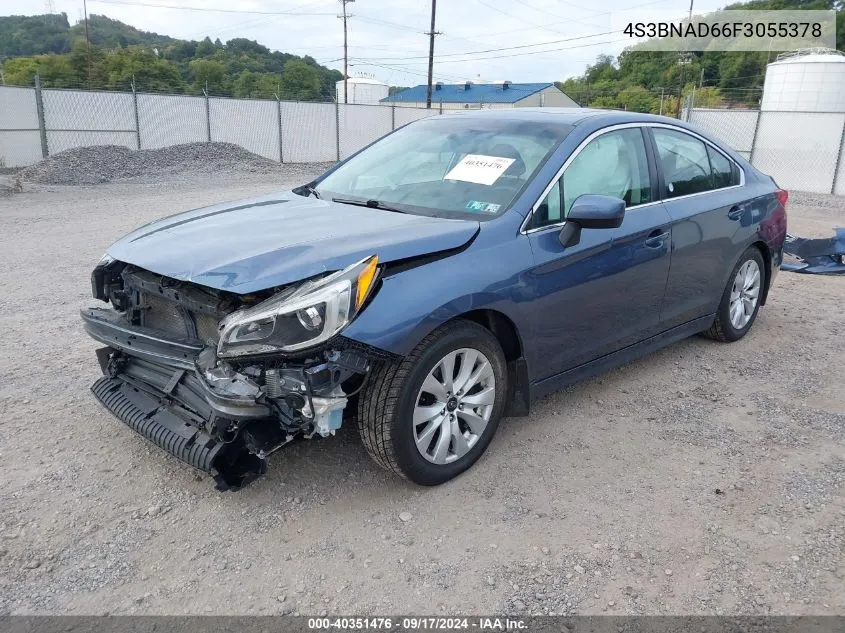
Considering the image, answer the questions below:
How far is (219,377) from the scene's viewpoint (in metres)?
2.81

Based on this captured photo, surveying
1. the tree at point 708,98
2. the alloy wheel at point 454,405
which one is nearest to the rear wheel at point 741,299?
the alloy wheel at point 454,405

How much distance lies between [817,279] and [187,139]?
22.1 metres

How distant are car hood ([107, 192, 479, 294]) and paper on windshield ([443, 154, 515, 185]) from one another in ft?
1.54

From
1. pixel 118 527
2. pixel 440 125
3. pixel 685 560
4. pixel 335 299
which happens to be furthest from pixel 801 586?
pixel 440 125

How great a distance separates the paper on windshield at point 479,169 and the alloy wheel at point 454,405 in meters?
1.04

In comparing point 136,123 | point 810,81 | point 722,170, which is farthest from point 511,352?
point 810,81

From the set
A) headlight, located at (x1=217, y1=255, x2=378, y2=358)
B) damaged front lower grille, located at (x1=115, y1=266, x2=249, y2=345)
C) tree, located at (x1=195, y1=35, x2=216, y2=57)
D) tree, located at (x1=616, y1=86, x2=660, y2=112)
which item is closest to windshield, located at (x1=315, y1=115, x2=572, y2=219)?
headlight, located at (x1=217, y1=255, x2=378, y2=358)

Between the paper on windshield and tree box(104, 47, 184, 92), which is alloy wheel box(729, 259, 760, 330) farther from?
tree box(104, 47, 184, 92)

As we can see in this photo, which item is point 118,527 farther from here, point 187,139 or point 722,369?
point 187,139

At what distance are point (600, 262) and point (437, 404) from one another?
1.30 meters

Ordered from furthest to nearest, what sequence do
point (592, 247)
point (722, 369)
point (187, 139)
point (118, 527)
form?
1. point (187, 139)
2. point (722, 369)
3. point (592, 247)
4. point (118, 527)

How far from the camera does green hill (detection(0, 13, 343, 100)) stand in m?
48.7

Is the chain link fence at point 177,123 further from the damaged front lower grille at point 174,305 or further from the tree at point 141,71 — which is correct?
the tree at point 141,71

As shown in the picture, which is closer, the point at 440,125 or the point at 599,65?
the point at 440,125
